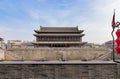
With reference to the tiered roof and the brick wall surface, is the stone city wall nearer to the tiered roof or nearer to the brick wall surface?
the tiered roof

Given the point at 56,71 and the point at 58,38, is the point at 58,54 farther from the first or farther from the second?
the point at 56,71

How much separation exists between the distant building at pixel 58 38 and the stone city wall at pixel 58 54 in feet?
13.8

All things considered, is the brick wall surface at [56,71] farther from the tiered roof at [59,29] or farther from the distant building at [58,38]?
the tiered roof at [59,29]

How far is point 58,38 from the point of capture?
40.1m

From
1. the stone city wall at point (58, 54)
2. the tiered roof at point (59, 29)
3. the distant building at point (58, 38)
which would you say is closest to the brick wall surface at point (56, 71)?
the stone city wall at point (58, 54)

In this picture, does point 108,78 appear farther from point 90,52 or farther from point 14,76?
point 90,52

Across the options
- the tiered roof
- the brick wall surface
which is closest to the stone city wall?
the tiered roof

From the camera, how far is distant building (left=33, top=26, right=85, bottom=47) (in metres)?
39.6

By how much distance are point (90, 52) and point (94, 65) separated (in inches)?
1150

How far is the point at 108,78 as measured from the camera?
6.90 metres

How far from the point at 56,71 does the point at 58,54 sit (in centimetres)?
2870

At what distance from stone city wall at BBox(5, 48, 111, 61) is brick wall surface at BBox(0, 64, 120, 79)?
2796 centimetres

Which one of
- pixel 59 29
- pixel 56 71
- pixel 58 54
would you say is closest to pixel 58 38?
pixel 59 29

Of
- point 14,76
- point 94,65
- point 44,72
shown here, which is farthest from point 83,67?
point 14,76
